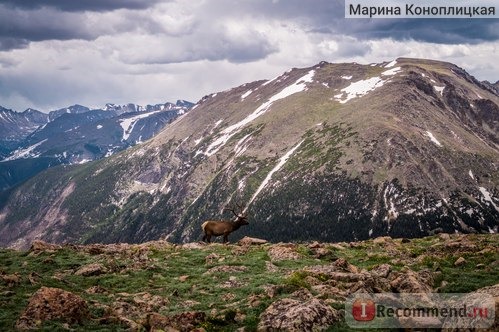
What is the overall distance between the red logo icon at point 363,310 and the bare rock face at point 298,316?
0.92 meters

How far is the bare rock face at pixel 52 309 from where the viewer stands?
17.2 meters

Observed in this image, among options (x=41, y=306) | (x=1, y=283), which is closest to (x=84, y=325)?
(x=41, y=306)

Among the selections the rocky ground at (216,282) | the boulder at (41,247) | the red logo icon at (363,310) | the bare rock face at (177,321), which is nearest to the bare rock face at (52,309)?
the rocky ground at (216,282)

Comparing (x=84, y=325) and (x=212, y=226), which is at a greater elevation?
(x=212, y=226)

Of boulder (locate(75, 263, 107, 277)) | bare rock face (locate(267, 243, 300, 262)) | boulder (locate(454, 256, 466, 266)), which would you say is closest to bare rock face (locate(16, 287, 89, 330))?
boulder (locate(75, 263, 107, 277))

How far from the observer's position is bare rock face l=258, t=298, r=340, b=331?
1748 centimetres

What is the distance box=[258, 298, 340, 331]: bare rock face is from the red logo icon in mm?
916

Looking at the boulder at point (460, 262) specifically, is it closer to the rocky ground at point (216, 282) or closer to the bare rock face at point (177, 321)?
the rocky ground at point (216, 282)

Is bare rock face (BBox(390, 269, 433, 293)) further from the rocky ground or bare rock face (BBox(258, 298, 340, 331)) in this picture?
bare rock face (BBox(258, 298, 340, 331))

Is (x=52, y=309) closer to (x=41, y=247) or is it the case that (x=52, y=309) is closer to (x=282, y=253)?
(x=41, y=247)

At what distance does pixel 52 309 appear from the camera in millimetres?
17938

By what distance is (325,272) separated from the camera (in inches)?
1033

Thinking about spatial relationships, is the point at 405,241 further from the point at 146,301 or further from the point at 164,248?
the point at 146,301

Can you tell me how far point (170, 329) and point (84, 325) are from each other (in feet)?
12.0
